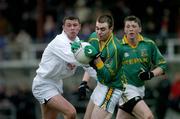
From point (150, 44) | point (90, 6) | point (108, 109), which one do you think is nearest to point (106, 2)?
point (90, 6)

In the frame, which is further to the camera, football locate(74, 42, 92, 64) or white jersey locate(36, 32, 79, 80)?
white jersey locate(36, 32, 79, 80)

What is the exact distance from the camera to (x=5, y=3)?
24.8 metres

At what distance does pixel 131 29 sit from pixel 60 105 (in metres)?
1.82

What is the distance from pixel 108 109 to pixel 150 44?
187cm

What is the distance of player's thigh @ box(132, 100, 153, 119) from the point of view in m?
13.5

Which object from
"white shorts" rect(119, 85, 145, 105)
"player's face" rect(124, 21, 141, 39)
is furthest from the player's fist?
"player's face" rect(124, 21, 141, 39)

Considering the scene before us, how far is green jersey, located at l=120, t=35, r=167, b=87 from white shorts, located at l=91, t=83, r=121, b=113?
1225mm

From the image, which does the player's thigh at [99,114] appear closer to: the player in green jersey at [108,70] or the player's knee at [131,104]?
the player in green jersey at [108,70]

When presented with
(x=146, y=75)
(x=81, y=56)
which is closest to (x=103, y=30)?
(x=81, y=56)

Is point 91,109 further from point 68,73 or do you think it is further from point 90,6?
point 90,6

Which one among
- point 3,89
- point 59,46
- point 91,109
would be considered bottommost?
point 3,89

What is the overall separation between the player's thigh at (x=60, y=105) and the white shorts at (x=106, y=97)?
47 cm

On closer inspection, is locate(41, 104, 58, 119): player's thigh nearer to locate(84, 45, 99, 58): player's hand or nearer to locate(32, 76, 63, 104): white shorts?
locate(32, 76, 63, 104): white shorts

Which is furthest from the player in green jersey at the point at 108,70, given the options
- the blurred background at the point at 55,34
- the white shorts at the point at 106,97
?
the blurred background at the point at 55,34
